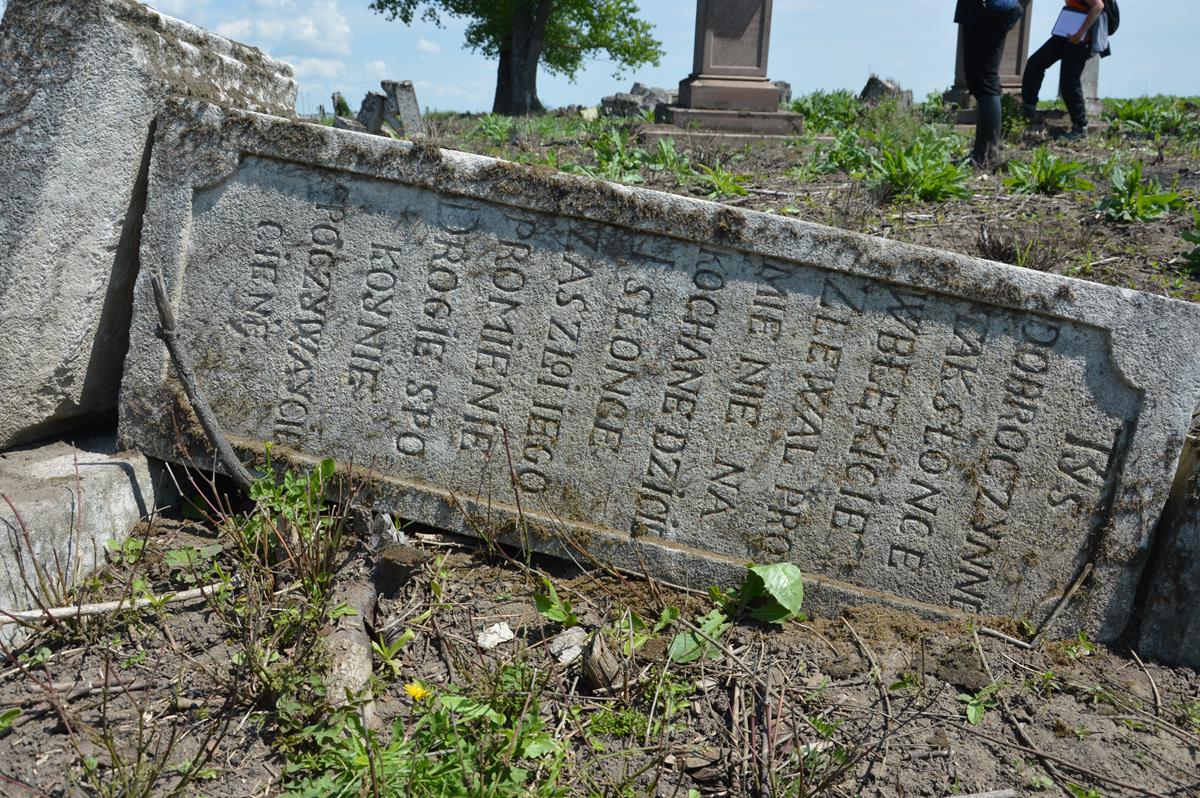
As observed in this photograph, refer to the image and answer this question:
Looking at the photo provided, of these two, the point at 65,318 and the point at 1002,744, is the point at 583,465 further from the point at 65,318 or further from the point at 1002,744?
the point at 65,318

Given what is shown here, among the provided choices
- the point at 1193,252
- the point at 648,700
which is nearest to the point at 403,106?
the point at 1193,252

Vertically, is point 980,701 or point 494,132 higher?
point 494,132

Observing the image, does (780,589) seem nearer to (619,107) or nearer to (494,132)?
(494,132)

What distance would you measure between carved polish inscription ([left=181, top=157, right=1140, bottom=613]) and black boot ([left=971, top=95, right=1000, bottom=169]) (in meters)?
3.79

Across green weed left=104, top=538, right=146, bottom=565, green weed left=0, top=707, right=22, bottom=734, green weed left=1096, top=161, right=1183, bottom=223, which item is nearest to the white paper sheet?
green weed left=1096, top=161, right=1183, bottom=223

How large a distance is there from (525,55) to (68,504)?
19.4 metres

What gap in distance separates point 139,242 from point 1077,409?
316 cm

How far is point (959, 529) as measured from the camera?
10.1 feet

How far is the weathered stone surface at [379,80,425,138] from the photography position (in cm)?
943

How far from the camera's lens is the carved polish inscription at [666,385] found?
3.04 metres

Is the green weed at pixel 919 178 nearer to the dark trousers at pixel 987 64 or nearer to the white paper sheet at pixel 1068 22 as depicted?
the dark trousers at pixel 987 64

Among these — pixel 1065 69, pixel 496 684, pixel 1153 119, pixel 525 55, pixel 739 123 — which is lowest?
pixel 496 684

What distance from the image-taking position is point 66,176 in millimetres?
3152

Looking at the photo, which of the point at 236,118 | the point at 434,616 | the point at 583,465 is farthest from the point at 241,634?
the point at 236,118
